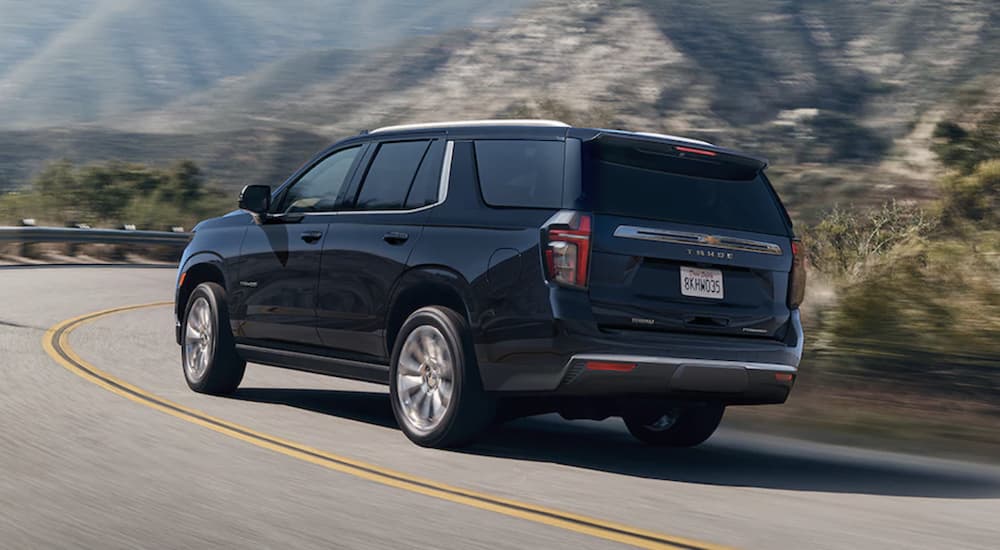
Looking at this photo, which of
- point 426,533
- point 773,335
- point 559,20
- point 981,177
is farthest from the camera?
point 559,20

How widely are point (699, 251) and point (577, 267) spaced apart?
29.9 inches

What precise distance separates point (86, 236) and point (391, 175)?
23334 millimetres

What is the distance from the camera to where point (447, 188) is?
8.20 meters

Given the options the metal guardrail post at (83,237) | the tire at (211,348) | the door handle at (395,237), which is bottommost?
the metal guardrail post at (83,237)

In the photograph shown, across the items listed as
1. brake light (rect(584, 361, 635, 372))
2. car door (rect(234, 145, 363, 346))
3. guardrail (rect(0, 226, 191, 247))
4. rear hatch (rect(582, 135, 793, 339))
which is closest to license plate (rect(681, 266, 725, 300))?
rear hatch (rect(582, 135, 793, 339))

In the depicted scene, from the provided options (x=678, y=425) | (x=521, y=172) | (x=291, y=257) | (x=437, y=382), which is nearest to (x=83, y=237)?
(x=291, y=257)

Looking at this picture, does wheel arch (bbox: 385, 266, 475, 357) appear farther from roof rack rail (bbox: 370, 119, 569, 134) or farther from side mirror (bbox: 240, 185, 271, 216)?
side mirror (bbox: 240, 185, 271, 216)

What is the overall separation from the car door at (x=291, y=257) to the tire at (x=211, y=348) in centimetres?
20

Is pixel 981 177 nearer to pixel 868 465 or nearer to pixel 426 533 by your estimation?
pixel 868 465

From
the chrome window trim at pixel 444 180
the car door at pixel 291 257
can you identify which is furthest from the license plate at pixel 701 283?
the car door at pixel 291 257

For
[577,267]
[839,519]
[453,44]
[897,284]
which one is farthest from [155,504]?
[453,44]

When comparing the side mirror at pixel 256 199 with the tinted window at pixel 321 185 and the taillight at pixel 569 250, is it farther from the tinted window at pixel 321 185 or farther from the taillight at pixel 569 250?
the taillight at pixel 569 250

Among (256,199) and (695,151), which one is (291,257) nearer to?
(256,199)

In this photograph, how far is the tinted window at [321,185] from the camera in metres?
9.24
